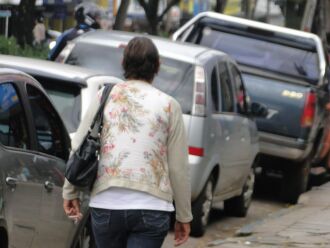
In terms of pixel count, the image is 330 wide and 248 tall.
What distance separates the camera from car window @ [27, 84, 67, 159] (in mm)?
6770

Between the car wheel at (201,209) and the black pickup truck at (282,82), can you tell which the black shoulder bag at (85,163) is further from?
the black pickup truck at (282,82)

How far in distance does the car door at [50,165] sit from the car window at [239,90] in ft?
14.9

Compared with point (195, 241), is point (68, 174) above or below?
above

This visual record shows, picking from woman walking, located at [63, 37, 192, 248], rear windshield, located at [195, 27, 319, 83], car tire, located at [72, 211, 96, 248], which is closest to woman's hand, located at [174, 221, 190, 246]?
woman walking, located at [63, 37, 192, 248]

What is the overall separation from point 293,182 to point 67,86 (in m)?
5.66

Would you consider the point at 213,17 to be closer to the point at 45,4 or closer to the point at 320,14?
the point at 320,14

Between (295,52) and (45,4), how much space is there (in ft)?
82.8

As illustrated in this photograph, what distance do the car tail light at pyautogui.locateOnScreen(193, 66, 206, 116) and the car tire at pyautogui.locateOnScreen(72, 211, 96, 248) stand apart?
2.66 m

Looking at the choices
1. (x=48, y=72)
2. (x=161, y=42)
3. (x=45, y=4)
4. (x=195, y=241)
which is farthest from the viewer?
(x=45, y=4)

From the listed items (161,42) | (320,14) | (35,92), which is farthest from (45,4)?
(35,92)

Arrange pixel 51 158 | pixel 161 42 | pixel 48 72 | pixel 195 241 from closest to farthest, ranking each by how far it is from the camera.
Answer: pixel 51 158
pixel 48 72
pixel 195 241
pixel 161 42

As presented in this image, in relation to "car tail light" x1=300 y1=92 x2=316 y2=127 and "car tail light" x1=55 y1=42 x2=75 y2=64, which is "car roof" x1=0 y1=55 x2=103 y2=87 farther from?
"car tail light" x1=300 y1=92 x2=316 y2=127

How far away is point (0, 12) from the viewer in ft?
98.8

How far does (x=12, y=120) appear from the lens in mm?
6328
